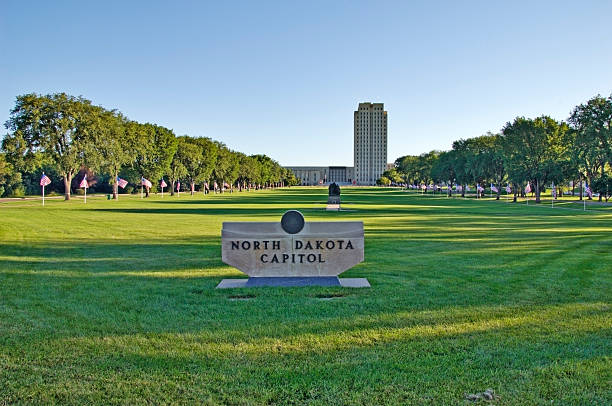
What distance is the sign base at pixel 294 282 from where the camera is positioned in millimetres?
10391

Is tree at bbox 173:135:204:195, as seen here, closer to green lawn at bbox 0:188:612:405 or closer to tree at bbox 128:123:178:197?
tree at bbox 128:123:178:197

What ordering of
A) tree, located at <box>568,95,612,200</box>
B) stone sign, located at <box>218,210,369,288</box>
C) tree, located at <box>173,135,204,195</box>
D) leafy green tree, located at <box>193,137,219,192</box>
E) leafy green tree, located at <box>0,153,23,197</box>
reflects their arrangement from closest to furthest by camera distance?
1. stone sign, located at <box>218,210,369,288</box>
2. tree, located at <box>568,95,612,200</box>
3. leafy green tree, located at <box>0,153,23,197</box>
4. tree, located at <box>173,135,204,195</box>
5. leafy green tree, located at <box>193,137,219,192</box>

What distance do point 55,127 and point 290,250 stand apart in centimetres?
5836

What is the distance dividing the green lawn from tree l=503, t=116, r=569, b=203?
5666cm

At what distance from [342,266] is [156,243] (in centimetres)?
939

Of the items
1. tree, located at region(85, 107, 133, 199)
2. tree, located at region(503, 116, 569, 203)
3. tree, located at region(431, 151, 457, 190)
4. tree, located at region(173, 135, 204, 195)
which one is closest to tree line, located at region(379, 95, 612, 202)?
tree, located at region(503, 116, 569, 203)

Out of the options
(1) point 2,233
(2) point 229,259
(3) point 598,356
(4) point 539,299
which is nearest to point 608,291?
(4) point 539,299

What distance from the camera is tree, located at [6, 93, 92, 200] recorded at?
194 feet

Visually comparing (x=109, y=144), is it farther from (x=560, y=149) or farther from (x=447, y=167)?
(x=447, y=167)

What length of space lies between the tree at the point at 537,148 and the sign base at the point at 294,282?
60.6 metres

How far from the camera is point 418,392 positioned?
521 centimetres

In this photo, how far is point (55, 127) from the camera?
60781mm

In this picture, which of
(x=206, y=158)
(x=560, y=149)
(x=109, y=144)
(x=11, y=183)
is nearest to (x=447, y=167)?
(x=560, y=149)

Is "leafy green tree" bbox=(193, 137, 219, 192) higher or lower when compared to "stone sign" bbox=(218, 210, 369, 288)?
higher
